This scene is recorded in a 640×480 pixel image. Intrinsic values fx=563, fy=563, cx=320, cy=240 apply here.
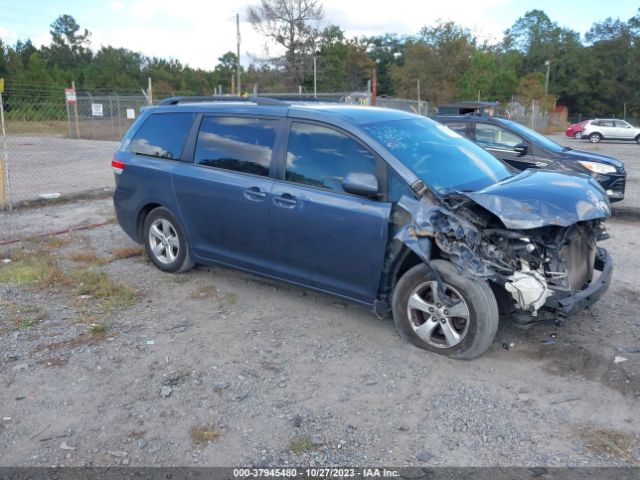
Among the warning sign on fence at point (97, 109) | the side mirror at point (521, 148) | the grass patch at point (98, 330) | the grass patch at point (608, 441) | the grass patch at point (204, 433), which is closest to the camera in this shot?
the grass patch at point (608, 441)

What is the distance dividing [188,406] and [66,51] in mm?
85687

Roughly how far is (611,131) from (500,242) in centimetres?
3243

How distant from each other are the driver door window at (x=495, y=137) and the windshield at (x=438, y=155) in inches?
176

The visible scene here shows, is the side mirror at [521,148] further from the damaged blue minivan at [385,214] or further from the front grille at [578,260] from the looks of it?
the front grille at [578,260]

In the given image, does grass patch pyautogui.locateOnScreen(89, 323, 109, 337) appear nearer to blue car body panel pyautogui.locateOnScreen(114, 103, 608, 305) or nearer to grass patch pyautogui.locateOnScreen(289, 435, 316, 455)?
blue car body panel pyautogui.locateOnScreen(114, 103, 608, 305)

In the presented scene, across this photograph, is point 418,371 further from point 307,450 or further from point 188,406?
point 188,406

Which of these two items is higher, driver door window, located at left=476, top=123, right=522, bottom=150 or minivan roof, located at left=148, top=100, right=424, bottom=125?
minivan roof, located at left=148, top=100, right=424, bottom=125

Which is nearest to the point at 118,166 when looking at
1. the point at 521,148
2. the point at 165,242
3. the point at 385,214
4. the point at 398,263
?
the point at 165,242

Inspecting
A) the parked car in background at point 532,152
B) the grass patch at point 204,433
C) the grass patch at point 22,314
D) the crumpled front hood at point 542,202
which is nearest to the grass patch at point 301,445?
the grass patch at point 204,433

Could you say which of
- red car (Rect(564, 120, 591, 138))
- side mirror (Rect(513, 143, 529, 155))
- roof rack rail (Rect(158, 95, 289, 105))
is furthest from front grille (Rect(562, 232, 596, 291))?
red car (Rect(564, 120, 591, 138))

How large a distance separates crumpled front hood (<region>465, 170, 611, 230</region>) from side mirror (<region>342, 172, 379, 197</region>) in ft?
Result: 2.26

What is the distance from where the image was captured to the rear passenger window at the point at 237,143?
16.2 feet

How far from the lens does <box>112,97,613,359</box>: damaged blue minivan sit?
3928mm

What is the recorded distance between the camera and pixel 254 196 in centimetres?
489
